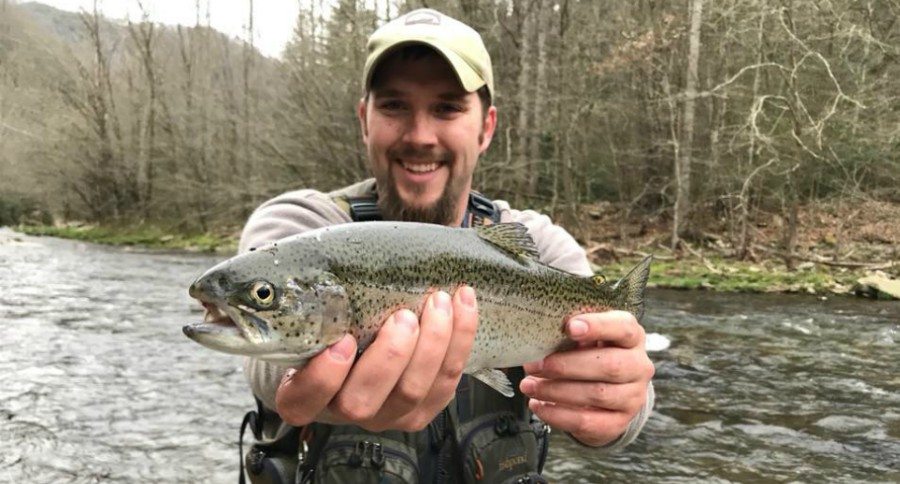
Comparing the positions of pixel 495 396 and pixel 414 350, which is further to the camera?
pixel 495 396

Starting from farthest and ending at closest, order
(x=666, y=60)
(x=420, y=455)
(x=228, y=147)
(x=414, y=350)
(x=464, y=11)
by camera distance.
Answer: (x=228, y=147) < (x=464, y=11) < (x=666, y=60) < (x=420, y=455) < (x=414, y=350)

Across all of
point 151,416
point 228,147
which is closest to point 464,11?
point 228,147

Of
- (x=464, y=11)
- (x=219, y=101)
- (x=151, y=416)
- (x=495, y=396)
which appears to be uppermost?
(x=464, y=11)

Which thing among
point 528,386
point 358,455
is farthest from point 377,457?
point 528,386

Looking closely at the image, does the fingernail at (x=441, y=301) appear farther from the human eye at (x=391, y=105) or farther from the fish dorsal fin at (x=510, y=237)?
the human eye at (x=391, y=105)

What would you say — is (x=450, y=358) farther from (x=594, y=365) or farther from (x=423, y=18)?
(x=423, y=18)

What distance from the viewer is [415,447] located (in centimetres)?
285

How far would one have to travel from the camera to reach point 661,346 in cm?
922

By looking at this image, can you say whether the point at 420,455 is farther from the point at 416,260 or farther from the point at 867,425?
the point at 867,425

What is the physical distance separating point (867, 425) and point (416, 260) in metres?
6.25

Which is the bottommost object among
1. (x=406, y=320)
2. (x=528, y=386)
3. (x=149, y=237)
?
(x=149, y=237)

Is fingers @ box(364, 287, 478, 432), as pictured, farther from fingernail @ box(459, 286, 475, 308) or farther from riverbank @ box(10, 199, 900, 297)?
riverbank @ box(10, 199, 900, 297)

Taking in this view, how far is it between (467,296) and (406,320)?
0.21m

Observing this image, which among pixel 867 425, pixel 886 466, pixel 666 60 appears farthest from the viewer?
pixel 666 60
